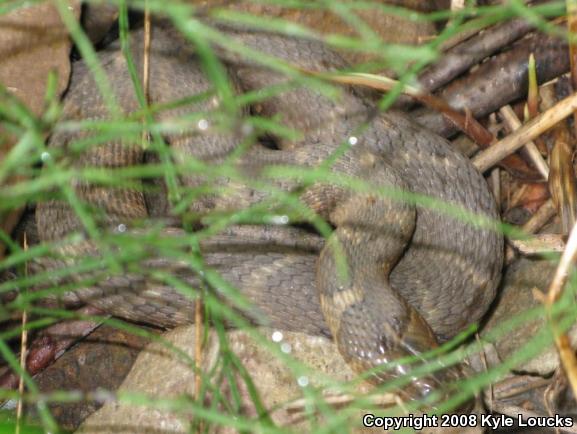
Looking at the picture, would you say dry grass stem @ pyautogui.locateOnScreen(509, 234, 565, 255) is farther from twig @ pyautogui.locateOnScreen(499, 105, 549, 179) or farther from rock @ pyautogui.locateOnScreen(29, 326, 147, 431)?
rock @ pyautogui.locateOnScreen(29, 326, 147, 431)

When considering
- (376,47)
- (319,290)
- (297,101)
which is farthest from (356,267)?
(376,47)

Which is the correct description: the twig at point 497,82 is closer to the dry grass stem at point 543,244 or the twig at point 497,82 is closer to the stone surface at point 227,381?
the dry grass stem at point 543,244

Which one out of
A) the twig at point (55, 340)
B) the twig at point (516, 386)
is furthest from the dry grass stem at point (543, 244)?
the twig at point (55, 340)

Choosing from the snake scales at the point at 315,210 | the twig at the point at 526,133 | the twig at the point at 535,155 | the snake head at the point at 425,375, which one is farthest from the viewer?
the twig at the point at 535,155

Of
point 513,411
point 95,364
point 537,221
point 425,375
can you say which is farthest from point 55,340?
point 537,221

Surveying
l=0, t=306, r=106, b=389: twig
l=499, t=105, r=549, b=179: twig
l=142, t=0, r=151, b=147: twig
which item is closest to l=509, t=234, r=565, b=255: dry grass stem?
l=499, t=105, r=549, b=179: twig
